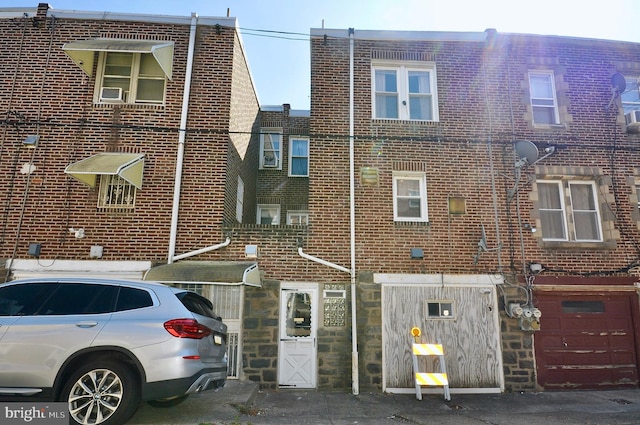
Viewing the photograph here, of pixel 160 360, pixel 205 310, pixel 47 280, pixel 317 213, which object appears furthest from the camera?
pixel 317 213

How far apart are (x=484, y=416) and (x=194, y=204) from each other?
A: 6794 mm

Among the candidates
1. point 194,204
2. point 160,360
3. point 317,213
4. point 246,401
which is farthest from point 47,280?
point 317,213

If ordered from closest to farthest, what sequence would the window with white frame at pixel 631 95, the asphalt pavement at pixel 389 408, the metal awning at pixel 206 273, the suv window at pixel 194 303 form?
the suv window at pixel 194 303 → the asphalt pavement at pixel 389 408 → the metal awning at pixel 206 273 → the window with white frame at pixel 631 95

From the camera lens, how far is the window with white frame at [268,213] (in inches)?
517

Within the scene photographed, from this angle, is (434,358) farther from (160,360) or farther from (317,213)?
(160,360)

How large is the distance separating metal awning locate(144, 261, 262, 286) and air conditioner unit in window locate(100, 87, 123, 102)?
4094mm

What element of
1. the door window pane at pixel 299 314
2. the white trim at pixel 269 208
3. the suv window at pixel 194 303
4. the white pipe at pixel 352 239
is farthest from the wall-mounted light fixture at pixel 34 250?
the white pipe at pixel 352 239

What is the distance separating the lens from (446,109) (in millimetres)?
9812

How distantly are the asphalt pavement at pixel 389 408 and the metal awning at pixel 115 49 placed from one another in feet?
23.0

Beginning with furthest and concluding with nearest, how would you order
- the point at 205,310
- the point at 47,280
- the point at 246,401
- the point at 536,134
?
1. the point at 536,134
2. the point at 246,401
3. the point at 205,310
4. the point at 47,280

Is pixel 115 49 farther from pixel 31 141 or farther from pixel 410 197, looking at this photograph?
pixel 410 197

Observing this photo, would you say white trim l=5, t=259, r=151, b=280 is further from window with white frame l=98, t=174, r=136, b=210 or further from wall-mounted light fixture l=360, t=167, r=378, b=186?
wall-mounted light fixture l=360, t=167, r=378, b=186

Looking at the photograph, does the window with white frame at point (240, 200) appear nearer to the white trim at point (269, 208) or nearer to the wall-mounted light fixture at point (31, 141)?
the white trim at point (269, 208)

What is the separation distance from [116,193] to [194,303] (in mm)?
4764
